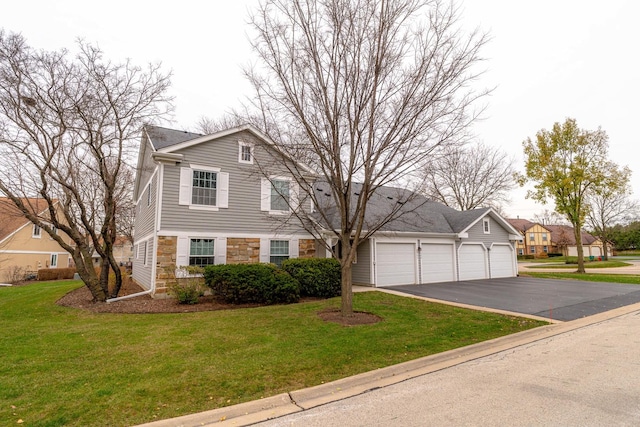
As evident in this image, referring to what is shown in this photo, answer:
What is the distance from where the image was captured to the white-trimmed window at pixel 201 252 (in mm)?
12047

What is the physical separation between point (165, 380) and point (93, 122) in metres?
10.1

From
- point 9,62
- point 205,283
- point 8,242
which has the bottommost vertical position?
point 205,283

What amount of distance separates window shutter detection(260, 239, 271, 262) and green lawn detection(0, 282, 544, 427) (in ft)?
12.6

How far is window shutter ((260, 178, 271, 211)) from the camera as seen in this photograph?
1355cm

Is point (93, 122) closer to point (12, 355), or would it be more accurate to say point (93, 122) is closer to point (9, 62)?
point (9, 62)

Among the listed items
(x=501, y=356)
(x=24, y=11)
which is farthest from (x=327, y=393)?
(x=24, y=11)

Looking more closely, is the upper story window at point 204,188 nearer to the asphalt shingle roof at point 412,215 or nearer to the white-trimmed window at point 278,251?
the white-trimmed window at point 278,251

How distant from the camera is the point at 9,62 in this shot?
402 inches

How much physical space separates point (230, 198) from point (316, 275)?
4481 mm

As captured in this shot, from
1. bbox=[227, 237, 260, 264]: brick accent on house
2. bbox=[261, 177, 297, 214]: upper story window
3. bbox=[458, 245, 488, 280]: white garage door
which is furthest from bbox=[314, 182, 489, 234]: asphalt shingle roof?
bbox=[227, 237, 260, 264]: brick accent on house

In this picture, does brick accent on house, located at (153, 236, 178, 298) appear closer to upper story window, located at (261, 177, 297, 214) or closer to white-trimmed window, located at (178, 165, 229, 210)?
white-trimmed window, located at (178, 165, 229, 210)

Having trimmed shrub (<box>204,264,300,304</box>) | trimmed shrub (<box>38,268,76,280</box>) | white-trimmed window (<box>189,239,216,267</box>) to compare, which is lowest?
trimmed shrub (<box>38,268,76,280</box>)

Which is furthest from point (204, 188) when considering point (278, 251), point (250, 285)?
point (250, 285)

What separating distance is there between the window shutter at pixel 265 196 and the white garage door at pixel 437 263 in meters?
8.22
